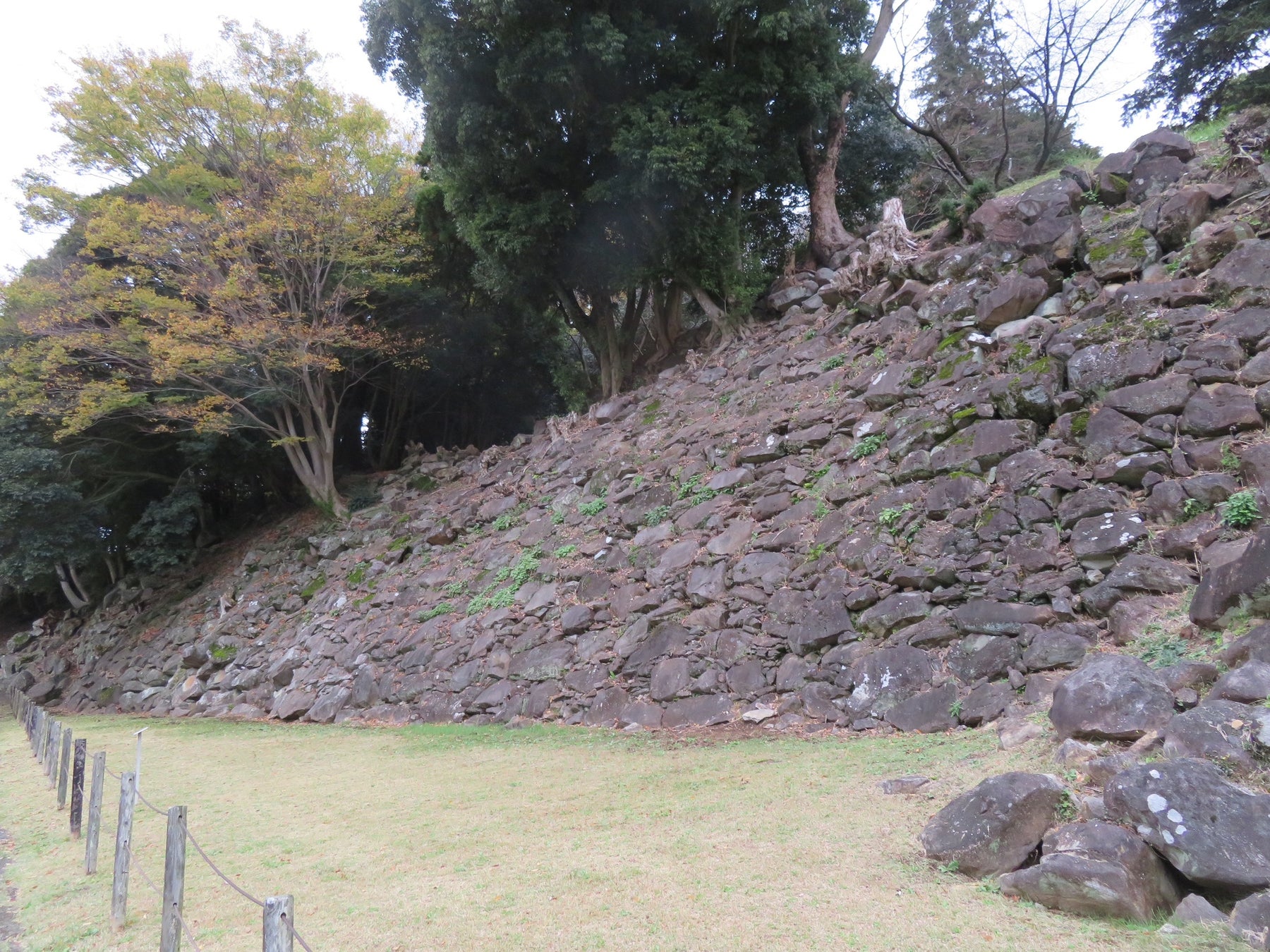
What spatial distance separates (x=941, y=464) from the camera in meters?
9.13

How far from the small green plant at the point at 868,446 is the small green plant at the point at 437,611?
7.68 meters

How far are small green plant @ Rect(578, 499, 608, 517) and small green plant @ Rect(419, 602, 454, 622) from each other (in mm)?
2959

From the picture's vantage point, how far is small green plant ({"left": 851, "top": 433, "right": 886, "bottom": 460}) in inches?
408

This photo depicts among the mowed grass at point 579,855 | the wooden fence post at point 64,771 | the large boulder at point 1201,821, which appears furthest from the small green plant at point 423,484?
the large boulder at point 1201,821

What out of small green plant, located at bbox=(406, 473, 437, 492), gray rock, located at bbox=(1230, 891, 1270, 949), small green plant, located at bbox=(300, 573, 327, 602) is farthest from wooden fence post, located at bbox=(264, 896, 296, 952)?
small green plant, located at bbox=(406, 473, 437, 492)

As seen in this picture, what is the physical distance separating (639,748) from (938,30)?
79.0 feet

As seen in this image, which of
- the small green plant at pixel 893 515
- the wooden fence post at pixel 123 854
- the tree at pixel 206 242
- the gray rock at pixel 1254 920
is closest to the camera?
the gray rock at pixel 1254 920

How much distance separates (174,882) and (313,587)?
1497 cm

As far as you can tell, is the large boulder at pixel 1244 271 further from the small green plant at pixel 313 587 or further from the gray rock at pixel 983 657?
the small green plant at pixel 313 587

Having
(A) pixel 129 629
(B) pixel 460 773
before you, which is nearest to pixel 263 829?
(B) pixel 460 773

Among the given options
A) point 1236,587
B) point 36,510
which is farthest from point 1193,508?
point 36,510

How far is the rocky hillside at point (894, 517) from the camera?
7016 mm

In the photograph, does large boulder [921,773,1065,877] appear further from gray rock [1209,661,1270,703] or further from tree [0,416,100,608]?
tree [0,416,100,608]

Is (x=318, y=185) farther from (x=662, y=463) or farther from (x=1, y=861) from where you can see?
(x=1, y=861)
